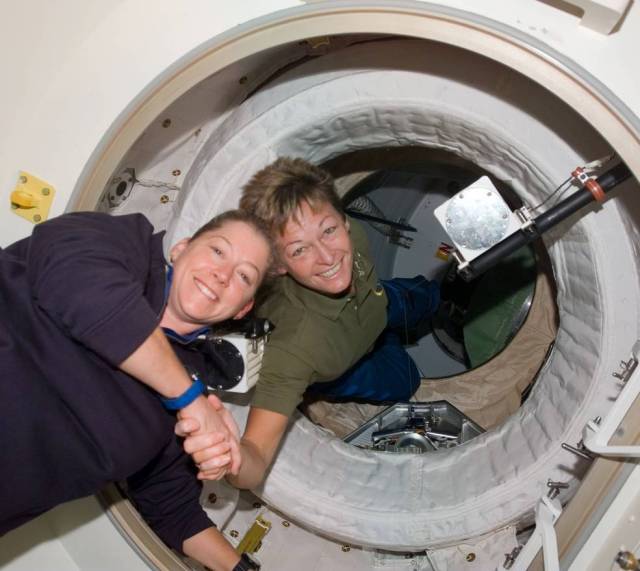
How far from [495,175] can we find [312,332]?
1.88 feet

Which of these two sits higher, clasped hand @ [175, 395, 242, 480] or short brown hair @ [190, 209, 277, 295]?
short brown hair @ [190, 209, 277, 295]

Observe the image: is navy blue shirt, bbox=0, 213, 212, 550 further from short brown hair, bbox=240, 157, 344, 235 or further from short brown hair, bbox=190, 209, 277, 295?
short brown hair, bbox=240, 157, 344, 235

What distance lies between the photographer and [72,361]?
42.1 inches

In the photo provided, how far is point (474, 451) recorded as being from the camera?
5.75 ft

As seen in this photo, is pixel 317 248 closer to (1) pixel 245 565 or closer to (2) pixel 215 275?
(2) pixel 215 275

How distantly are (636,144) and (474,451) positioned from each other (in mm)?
1005

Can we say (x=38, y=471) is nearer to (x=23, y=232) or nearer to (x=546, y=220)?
(x=23, y=232)

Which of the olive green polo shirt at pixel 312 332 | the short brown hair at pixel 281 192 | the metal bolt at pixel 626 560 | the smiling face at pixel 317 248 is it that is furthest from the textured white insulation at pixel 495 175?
the metal bolt at pixel 626 560

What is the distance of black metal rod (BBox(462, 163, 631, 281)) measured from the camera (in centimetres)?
119

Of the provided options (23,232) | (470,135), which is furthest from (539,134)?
(23,232)

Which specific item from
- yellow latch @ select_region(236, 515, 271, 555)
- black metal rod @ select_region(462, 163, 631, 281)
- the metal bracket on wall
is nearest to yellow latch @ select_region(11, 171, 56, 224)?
black metal rod @ select_region(462, 163, 631, 281)

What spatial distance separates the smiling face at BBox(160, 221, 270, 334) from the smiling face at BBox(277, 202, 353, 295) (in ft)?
0.60

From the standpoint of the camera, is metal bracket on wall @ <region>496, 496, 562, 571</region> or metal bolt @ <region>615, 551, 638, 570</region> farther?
metal bracket on wall @ <region>496, 496, 562, 571</region>

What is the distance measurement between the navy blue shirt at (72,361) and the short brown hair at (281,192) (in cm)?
37
